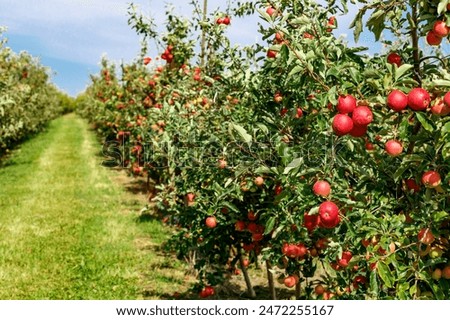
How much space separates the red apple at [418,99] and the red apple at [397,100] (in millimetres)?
25

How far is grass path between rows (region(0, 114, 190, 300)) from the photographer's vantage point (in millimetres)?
5844

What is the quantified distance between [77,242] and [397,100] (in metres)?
6.46

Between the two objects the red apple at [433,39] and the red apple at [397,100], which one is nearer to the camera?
the red apple at [397,100]

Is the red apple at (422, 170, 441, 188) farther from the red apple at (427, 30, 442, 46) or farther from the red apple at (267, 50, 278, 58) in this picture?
the red apple at (267, 50, 278, 58)

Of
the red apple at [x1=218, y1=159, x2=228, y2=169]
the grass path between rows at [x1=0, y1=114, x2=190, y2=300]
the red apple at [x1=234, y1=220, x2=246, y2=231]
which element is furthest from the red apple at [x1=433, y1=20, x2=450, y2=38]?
the grass path between rows at [x1=0, y1=114, x2=190, y2=300]

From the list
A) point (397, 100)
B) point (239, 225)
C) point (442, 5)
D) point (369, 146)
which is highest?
point (442, 5)

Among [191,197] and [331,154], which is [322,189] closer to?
[331,154]

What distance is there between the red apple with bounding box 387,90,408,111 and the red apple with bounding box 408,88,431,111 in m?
0.03

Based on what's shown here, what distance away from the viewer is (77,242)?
759cm

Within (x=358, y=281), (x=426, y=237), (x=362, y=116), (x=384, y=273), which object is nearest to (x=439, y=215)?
(x=426, y=237)

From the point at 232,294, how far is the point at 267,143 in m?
2.75

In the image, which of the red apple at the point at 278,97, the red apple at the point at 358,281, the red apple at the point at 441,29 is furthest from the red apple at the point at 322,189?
the red apple at the point at 278,97

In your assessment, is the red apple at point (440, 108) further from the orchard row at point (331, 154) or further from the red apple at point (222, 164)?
the red apple at point (222, 164)

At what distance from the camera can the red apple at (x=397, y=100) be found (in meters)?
2.16
